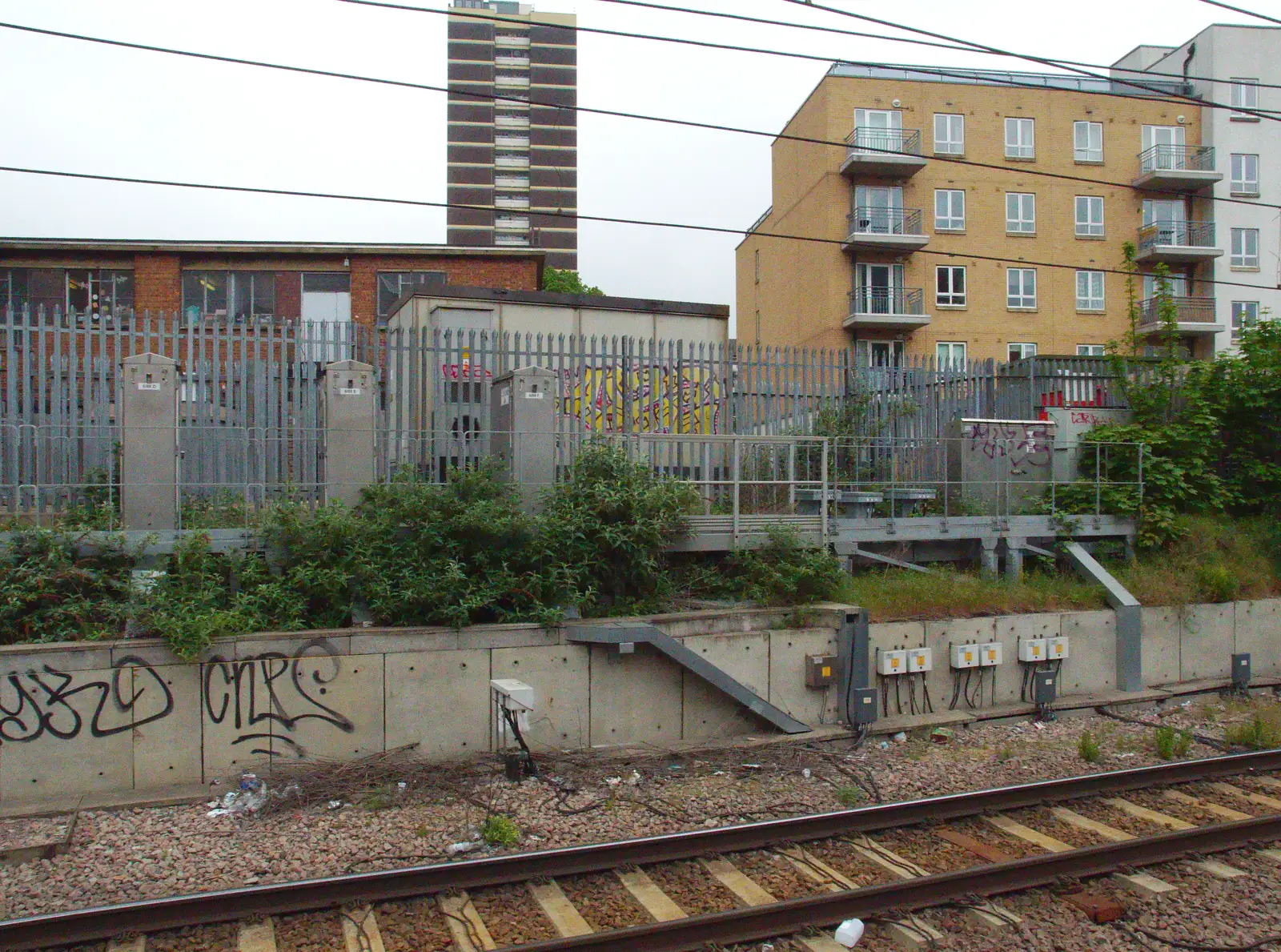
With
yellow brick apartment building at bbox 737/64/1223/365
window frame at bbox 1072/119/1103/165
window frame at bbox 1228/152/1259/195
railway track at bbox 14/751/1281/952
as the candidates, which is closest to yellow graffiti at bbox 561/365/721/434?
railway track at bbox 14/751/1281/952

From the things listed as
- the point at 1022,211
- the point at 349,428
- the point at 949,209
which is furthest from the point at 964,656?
the point at 1022,211

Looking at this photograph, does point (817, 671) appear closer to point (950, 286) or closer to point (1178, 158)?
point (950, 286)

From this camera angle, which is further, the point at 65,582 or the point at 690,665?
the point at 690,665

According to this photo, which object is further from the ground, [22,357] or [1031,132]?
[1031,132]

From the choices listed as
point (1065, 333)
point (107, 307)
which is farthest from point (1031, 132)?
point (107, 307)

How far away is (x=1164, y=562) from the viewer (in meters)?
14.4

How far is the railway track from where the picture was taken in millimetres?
5891

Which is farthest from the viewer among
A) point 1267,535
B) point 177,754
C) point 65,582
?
point 1267,535

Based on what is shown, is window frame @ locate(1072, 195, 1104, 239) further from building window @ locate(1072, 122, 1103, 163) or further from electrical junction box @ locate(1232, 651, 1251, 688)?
electrical junction box @ locate(1232, 651, 1251, 688)

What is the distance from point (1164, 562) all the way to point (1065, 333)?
78.6 ft

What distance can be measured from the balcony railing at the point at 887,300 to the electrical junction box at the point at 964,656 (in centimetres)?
2505

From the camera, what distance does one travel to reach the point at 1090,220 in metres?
36.6

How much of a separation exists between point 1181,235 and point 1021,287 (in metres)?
7.53

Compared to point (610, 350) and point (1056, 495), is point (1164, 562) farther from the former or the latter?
point (610, 350)
